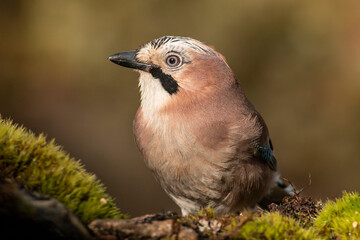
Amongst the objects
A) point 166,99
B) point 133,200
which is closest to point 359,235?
point 166,99

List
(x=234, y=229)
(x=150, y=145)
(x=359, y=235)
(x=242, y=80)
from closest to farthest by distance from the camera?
1. (x=234, y=229)
2. (x=359, y=235)
3. (x=150, y=145)
4. (x=242, y=80)

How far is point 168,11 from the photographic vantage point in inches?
348

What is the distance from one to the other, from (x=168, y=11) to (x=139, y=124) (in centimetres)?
475

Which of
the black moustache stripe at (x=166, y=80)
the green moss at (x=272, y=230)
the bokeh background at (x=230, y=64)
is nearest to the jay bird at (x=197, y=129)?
the black moustache stripe at (x=166, y=80)

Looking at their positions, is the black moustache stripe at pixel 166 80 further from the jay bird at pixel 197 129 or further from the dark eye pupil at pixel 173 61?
the dark eye pupil at pixel 173 61

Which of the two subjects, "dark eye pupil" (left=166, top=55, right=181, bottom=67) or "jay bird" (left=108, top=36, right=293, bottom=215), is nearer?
"jay bird" (left=108, top=36, right=293, bottom=215)

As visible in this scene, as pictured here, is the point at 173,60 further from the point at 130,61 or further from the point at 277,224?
the point at 277,224

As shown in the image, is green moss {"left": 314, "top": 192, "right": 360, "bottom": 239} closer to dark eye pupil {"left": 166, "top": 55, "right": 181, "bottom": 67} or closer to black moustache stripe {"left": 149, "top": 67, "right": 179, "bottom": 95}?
black moustache stripe {"left": 149, "top": 67, "right": 179, "bottom": 95}

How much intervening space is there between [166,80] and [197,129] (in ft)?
2.14

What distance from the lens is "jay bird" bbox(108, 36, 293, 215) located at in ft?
13.6

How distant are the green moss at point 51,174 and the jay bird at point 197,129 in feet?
5.74

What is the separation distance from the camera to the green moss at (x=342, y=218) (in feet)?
8.91

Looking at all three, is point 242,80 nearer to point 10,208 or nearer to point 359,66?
point 359,66

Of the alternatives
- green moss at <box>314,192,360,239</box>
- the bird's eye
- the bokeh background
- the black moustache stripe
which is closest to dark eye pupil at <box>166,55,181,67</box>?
the bird's eye
